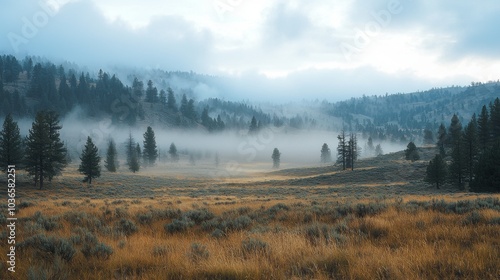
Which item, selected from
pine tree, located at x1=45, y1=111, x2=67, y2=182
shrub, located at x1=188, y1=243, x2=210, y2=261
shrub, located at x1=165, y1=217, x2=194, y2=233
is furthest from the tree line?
pine tree, located at x1=45, y1=111, x2=67, y2=182

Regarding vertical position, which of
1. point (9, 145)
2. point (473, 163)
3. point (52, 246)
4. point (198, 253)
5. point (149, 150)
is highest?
point (9, 145)

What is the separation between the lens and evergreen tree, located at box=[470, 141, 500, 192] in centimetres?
3759

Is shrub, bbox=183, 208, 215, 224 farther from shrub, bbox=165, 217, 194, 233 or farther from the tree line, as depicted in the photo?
the tree line

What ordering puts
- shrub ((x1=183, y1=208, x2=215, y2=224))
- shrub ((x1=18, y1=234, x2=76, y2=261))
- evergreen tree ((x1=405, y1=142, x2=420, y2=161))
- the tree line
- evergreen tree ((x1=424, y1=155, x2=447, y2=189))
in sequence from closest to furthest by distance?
shrub ((x1=18, y1=234, x2=76, y2=261)) < shrub ((x1=183, y1=208, x2=215, y2=224)) < the tree line < evergreen tree ((x1=424, y1=155, x2=447, y2=189)) < evergreen tree ((x1=405, y1=142, x2=420, y2=161))

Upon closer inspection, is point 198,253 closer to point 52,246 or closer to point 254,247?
point 254,247

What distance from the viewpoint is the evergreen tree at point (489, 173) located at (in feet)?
123

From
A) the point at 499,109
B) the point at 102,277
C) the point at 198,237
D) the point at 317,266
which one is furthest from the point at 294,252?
the point at 499,109

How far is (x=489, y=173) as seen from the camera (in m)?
38.5

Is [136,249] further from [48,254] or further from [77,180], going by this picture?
[77,180]

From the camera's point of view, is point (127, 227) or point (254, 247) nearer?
point (254, 247)

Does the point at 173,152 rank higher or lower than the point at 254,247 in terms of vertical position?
lower

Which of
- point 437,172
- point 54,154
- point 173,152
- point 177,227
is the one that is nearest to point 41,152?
point 54,154

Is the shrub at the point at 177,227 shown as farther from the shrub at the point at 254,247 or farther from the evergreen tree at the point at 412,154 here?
the evergreen tree at the point at 412,154

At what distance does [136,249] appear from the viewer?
605 centimetres
